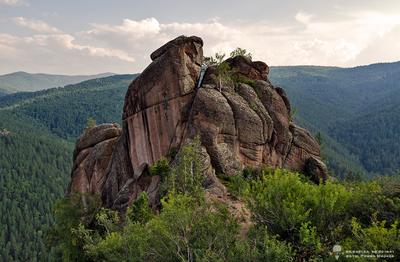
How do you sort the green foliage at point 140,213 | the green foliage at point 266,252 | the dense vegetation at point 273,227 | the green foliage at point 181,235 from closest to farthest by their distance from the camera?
the green foliage at point 266,252, the dense vegetation at point 273,227, the green foliage at point 181,235, the green foliage at point 140,213

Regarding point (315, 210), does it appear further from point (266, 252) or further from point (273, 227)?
point (266, 252)

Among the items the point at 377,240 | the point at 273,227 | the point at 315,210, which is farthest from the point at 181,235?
the point at 377,240

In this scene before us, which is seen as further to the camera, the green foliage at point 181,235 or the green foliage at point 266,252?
the green foliage at point 181,235

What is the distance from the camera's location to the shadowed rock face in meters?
52.4

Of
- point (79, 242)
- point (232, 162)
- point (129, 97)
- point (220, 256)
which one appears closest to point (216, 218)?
point (220, 256)

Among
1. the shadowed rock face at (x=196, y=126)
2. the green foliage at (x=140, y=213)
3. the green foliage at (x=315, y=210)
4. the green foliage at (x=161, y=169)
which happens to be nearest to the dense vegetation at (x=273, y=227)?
the green foliage at (x=315, y=210)

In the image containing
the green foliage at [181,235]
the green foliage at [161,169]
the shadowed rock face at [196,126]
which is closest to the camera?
the green foliage at [181,235]

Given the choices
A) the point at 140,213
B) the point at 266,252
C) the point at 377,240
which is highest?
the point at 377,240

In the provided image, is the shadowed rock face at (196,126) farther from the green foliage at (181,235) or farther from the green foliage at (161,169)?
the green foliage at (181,235)

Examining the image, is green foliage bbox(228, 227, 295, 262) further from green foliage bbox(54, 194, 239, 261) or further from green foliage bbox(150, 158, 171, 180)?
green foliage bbox(150, 158, 171, 180)

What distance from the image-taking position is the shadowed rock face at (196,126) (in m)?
52.4

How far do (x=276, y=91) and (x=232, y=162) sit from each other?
772 inches

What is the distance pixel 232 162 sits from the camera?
50594 mm

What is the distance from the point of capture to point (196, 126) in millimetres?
51688
